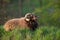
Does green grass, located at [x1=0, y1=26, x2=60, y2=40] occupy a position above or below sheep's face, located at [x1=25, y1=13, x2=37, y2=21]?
below

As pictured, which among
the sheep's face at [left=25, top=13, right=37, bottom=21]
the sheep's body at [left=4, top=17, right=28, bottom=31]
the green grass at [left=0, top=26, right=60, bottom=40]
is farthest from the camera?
the sheep's face at [left=25, top=13, right=37, bottom=21]

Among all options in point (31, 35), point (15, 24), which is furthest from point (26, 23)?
point (31, 35)

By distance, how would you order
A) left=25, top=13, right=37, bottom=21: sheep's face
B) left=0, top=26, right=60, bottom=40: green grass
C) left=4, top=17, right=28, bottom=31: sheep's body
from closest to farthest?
1. left=0, top=26, right=60, bottom=40: green grass
2. left=4, top=17, right=28, bottom=31: sheep's body
3. left=25, top=13, right=37, bottom=21: sheep's face

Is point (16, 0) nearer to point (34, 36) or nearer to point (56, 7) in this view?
point (56, 7)

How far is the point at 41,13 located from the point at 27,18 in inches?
454

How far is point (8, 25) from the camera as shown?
29.6 feet

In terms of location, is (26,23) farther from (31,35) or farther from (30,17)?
(31,35)

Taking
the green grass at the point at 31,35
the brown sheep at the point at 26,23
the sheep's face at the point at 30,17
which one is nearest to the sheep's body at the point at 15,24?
the brown sheep at the point at 26,23

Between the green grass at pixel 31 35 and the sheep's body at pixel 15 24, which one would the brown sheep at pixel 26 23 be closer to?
the sheep's body at pixel 15 24

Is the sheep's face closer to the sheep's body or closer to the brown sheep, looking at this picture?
the brown sheep

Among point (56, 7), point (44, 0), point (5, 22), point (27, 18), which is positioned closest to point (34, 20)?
point (27, 18)

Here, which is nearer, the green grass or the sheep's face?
the green grass

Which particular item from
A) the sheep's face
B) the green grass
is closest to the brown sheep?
the sheep's face

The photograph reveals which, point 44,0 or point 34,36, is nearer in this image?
point 34,36
